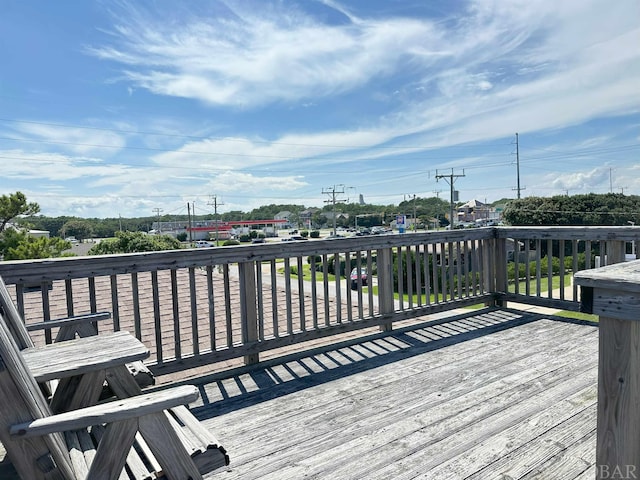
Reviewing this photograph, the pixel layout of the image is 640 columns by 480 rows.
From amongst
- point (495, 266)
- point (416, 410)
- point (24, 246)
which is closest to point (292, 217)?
point (24, 246)

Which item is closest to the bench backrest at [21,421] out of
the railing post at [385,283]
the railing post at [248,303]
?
the railing post at [248,303]

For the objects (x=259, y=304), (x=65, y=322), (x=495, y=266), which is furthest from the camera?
(x=495, y=266)

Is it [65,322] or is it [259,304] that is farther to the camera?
[259,304]

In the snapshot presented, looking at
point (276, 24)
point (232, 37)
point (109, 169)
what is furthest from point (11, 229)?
point (109, 169)

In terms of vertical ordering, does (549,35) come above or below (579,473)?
above

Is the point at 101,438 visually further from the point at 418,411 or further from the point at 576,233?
the point at 576,233

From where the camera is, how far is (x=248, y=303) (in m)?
3.31

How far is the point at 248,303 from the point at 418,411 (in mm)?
1527

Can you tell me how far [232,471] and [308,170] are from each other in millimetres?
90845

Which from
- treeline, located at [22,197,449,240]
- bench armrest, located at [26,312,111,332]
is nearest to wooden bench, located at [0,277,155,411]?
bench armrest, located at [26,312,111,332]

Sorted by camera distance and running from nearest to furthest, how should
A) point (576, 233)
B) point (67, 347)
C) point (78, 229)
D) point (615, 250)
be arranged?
point (67, 347)
point (615, 250)
point (576, 233)
point (78, 229)

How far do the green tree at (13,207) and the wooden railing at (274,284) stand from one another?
15800 mm

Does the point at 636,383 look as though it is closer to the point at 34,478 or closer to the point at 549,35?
the point at 34,478

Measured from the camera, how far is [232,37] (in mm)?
10523
